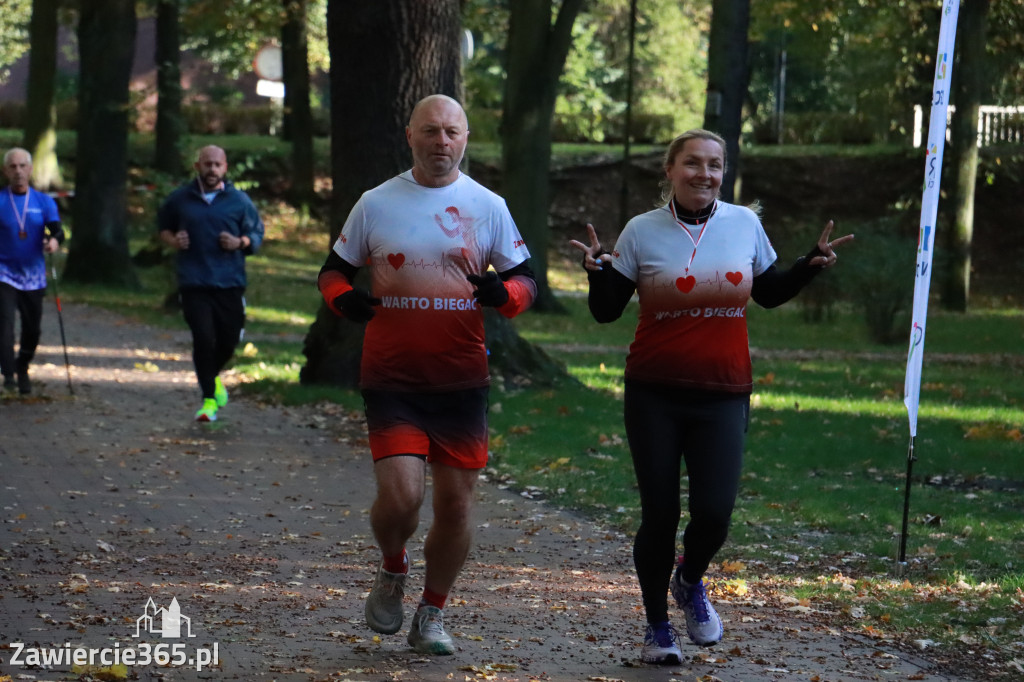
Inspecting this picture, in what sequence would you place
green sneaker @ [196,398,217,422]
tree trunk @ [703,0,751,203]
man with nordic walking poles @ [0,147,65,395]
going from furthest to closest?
tree trunk @ [703,0,751,203] < man with nordic walking poles @ [0,147,65,395] < green sneaker @ [196,398,217,422]

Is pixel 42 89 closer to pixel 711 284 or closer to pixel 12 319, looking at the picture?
pixel 12 319

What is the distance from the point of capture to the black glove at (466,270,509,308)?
532cm

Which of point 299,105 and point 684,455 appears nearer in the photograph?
point 684,455

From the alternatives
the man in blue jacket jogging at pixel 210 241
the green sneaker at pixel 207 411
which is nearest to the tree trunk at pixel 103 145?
the green sneaker at pixel 207 411

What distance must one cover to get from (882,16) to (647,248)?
2809cm

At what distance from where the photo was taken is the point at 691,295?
553 centimetres

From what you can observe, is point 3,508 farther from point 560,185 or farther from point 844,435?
point 560,185

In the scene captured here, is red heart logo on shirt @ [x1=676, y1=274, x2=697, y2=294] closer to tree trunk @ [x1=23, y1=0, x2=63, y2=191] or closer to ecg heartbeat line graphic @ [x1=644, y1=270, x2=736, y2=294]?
ecg heartbeat line graphic @ [x1=644, y1=270, x2=736, y2=294]

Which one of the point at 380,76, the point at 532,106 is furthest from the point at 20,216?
the point at 532,106

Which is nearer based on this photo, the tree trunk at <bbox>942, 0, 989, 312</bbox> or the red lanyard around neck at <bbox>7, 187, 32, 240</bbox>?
the red lanyard around neck at <bbox>7, 187, 32, 240</bbox>

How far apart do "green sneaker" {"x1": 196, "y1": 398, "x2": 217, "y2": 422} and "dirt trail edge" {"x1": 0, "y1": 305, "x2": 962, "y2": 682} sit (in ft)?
1.06

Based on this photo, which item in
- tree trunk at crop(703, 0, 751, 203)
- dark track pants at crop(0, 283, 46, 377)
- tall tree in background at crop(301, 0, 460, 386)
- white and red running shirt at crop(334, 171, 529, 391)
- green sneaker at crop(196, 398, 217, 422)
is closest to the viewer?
white and red running shirt at crop(334, 171, 529, 391)

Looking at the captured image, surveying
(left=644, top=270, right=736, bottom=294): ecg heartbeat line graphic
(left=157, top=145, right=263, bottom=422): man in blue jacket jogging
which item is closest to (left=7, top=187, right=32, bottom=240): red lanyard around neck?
(left=157, top=145, right=263, bottom=422): man in blue jacket jogging

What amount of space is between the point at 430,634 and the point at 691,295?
1.63 m
